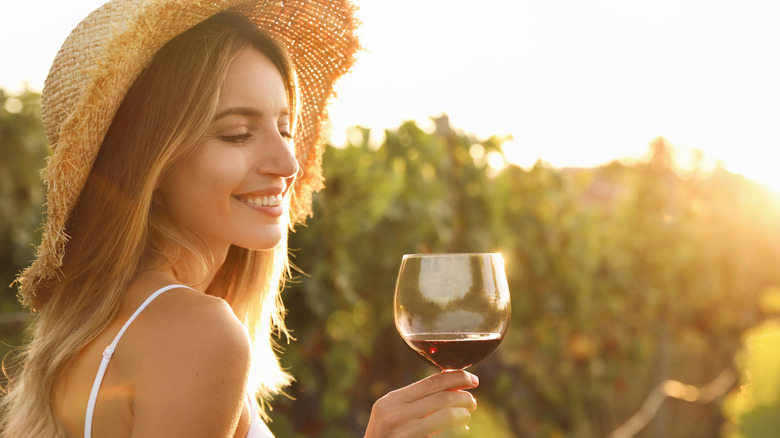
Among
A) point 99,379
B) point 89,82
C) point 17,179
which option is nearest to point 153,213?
point 89,82

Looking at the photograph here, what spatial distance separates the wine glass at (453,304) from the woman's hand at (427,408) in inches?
3.7

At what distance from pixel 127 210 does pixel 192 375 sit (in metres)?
0.55

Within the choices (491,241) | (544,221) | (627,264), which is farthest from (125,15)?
(627,264)

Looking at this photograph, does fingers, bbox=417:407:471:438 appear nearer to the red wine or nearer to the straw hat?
the red wine

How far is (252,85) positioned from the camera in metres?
2.03

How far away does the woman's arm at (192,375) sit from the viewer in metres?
1.58

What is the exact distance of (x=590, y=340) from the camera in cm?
854

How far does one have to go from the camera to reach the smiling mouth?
2.03 m

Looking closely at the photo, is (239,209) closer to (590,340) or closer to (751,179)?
(590,340)

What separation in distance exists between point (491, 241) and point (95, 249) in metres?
4.51

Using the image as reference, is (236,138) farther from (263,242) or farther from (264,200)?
(263,242)

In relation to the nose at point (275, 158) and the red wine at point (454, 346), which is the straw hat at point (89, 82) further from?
the red wine at point (454, 346)

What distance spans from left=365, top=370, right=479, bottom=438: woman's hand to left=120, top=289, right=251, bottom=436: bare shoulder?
323 millimetres

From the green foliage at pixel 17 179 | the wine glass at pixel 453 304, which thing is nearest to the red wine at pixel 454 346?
the wine glass at pixel 453 304
